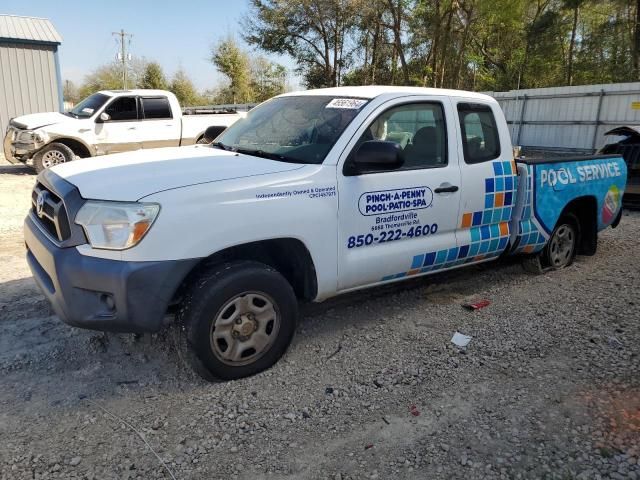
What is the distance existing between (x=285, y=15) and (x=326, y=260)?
29002 millimetres

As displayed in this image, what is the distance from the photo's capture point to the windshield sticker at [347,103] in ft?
12.7

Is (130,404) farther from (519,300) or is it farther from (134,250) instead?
(519,300)

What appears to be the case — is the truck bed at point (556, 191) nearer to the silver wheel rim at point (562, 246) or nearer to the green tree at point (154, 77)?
the silver wheel rim at point (562, 246)

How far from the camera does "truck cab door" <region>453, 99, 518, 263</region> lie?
436 cm

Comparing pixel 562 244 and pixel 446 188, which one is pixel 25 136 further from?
pixel 562 244

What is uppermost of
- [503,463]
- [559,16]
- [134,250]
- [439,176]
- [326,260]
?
[559,16]

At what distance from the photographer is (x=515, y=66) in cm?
3206

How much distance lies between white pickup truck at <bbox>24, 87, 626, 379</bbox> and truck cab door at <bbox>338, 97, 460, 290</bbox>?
0.5 inches

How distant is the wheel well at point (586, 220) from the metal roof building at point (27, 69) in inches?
618

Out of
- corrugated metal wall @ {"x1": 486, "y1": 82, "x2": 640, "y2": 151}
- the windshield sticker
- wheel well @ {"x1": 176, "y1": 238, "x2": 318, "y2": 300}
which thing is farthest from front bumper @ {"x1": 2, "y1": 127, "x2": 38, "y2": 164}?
corrugated metal wall @ {"x1": 486, "y1": 82, "x2": 640, "y2": 151}

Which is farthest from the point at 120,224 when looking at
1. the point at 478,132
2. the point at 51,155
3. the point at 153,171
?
the point at 51,155

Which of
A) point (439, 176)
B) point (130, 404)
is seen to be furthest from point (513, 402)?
point (130, 404)

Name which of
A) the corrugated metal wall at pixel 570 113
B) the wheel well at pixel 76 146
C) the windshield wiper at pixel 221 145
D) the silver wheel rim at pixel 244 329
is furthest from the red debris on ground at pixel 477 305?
the corrugated metal wall at pixel 570 113

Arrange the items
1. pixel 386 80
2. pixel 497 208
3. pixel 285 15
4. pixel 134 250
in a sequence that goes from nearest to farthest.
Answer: pixel 134 250
pixel 497 208
pixel 285 15
pixel 386 80
